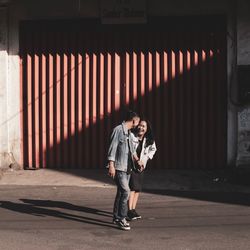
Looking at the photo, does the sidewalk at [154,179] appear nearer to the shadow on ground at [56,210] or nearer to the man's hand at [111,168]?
the shadow on ground at [56,210]

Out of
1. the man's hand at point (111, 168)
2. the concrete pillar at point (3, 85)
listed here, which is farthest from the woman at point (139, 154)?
the concrete pillar at point (3, 85)

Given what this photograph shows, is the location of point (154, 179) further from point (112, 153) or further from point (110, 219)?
point (112, 153)

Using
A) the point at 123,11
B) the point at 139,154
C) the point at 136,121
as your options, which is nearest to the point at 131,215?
the point at 139,154

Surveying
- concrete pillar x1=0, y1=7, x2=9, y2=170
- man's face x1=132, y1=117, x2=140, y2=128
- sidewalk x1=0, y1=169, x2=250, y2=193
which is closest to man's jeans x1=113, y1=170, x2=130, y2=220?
man's face x1=132, y1=117, x2=140, y2=128

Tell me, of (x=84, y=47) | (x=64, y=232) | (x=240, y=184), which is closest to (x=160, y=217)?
(x=64, y=232)

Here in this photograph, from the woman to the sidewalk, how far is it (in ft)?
10.7

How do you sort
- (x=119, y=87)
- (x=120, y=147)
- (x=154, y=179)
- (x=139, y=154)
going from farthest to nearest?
(x=119, y=87) < (x=154, y=179) < (x=139, y=154) < (x=120, y=147)

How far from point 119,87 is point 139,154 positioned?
5549 millimetres

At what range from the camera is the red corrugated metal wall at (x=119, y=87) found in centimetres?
1644

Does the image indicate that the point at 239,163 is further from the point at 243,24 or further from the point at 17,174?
the point at 17,174

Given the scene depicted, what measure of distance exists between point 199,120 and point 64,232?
689 cm

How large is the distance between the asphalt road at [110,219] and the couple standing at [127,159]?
0.30 metres

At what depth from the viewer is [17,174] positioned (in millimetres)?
16297

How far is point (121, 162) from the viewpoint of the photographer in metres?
10.7
